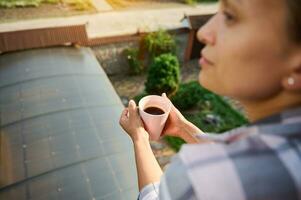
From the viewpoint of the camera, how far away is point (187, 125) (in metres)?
2.43

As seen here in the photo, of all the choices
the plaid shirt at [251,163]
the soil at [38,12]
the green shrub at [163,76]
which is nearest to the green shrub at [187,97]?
the green shrub at [163,76]

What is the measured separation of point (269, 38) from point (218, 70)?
22 centimetres

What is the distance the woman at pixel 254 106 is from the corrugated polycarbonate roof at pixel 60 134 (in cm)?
303

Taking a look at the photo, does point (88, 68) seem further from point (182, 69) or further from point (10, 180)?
point (182, 69)

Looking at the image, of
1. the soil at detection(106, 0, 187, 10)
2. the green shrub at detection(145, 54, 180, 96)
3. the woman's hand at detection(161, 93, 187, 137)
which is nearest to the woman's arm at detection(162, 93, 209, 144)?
the woman's hand at detection(161, 93, 187, 137)

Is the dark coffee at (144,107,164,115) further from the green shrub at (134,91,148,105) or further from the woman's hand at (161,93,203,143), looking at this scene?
the green shrub at (134,91,148,105)

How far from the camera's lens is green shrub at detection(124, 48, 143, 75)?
11.6 metres

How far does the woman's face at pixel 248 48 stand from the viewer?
3.82 feet

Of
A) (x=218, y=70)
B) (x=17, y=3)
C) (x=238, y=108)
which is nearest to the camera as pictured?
Result: (x=218, y=70)

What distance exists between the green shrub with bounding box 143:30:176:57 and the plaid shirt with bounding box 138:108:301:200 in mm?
10390

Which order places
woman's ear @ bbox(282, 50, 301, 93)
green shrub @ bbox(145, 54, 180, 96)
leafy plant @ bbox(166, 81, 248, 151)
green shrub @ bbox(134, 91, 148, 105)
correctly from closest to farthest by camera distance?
1. woman's ear @ bbox(282, 50, 301, 93)
2. leafy plant @ bbox(166, 81, 248, 151)
3. green shrub @ bbox(145, 54, 180, 96)
4. green shrub @ bbox(134, 91, 148, 105)

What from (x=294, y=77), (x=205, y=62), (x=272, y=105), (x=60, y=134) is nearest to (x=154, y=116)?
(x=205, y=62)

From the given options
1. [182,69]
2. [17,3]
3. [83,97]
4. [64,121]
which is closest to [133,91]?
[182,69]

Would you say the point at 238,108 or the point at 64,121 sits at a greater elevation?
the point at 64,121
